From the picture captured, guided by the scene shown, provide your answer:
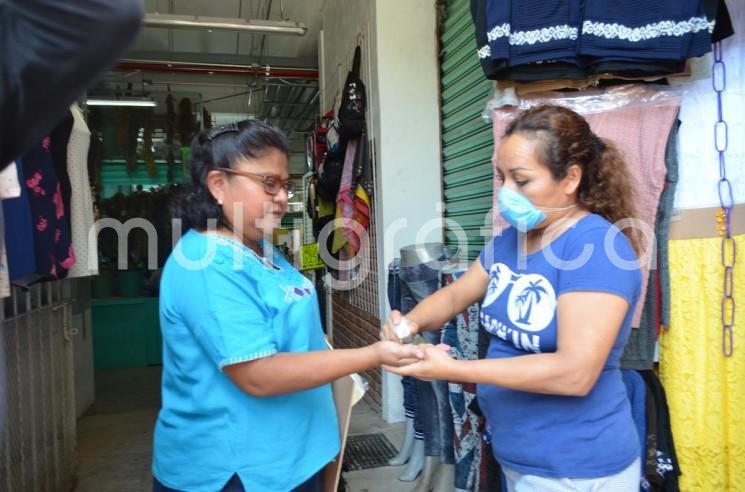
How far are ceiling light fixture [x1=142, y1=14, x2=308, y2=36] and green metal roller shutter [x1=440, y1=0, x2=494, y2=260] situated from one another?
6.62 ft

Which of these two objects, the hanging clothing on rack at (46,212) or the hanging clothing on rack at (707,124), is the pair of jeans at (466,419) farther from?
the hanging clothing on rack at (46,212)

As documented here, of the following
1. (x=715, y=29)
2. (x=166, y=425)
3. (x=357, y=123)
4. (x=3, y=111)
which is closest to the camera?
(x=3, y=111)

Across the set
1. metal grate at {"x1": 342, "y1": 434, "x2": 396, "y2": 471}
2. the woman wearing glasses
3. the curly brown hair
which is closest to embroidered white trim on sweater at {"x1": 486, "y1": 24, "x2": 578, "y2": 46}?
the curly brown hair

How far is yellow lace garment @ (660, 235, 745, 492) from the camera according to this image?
6.68ft

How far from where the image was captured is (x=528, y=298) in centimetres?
136

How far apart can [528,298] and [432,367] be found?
304mm

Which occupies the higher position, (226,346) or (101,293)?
(226,346)

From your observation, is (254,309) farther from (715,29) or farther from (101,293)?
(101,293)

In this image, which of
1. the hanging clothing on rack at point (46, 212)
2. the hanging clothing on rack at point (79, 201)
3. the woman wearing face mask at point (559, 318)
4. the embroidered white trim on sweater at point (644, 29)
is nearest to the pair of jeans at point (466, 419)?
the woman wearing face mask at point (559, 318)

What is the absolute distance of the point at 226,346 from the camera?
1164 millimetres

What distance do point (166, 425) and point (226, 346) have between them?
0.36 meters

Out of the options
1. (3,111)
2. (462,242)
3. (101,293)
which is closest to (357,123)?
(462,242)

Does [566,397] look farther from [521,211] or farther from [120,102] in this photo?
[120,102]

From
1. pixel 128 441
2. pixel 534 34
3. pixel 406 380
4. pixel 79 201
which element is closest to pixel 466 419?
pixel 406 380
